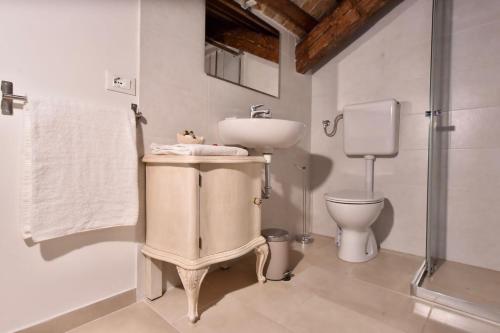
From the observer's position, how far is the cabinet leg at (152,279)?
1.18 meters

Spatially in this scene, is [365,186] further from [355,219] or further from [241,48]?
[241,48]

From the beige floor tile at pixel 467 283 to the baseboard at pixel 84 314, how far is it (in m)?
1.46

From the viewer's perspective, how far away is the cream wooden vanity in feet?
3.33

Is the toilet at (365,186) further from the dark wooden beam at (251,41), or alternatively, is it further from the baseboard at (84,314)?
the baseboard at (84,314)

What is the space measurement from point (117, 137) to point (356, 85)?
178 centimetres

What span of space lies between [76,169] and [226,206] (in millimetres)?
591

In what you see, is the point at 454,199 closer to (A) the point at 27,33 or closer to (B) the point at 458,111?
(B) the point at 458,111

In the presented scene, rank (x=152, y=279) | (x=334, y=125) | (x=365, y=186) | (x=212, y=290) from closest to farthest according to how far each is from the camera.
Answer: (x=152, y=279) → (x=212, y=290) → (x=365, y=186) → (x=334, y=125)

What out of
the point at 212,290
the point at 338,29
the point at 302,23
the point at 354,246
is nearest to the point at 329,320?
the point at 212,290

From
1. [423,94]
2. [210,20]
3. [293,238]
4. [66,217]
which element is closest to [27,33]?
[66,217]

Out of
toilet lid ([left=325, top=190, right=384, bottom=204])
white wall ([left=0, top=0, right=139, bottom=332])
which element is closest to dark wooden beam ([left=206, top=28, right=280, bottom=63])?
white wall ([left=0, top=0, right=139, bottom=332])

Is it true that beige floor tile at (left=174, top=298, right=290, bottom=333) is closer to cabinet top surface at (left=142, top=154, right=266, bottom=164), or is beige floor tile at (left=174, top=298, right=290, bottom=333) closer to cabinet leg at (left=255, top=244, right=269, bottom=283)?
cabinet leg at (left=255, top=244, right=269, bottom=283)

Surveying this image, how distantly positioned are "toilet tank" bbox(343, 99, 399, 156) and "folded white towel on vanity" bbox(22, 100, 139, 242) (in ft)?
5.02

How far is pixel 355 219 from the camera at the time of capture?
1549mm
